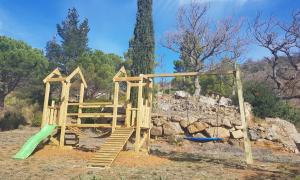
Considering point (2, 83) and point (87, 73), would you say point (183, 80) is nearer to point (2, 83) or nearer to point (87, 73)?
point (87, 73)

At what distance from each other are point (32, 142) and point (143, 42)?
13000 mm

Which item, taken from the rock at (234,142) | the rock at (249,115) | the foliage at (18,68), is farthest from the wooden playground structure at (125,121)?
the foliage at (18,68)

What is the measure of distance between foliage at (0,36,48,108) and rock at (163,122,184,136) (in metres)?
18.8

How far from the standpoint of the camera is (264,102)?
76.4ft

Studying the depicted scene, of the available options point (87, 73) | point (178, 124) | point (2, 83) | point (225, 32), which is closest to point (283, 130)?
point (178, 124)

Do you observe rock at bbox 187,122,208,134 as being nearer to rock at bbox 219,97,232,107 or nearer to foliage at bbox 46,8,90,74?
rock at bbox 219,97,232,107

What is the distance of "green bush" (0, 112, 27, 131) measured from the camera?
25.8m

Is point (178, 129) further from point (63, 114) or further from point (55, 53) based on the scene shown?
point (55, 53)

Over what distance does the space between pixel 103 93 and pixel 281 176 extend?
89.0ft

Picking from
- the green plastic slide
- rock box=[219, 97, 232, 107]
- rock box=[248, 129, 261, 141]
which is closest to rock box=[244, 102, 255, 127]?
rock box=[248, 129, 261, 141]

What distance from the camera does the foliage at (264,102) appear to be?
23.3 meters

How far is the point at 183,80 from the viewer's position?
4512cm

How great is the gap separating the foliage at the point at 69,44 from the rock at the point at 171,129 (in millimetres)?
22194

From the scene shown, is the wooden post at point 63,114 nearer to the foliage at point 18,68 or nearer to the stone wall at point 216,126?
the stone wall at point 216,126
